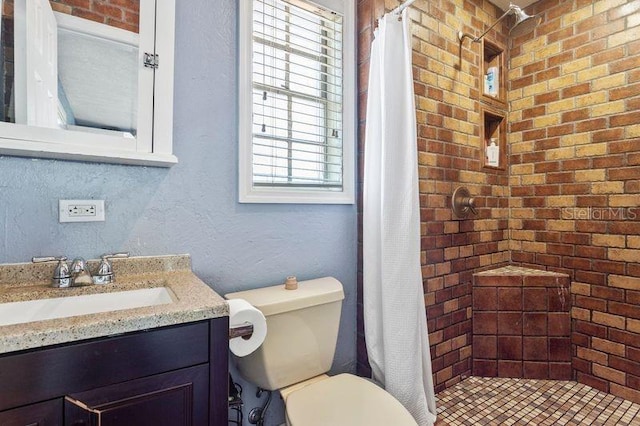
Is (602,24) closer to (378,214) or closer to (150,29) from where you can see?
(378,214)

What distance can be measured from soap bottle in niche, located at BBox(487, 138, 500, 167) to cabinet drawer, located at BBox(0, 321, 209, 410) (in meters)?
2.11

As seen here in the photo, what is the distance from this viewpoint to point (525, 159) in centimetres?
226

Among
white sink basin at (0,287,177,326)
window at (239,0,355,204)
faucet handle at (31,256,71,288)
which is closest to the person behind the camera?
white sink basin at (0,287,177,326)

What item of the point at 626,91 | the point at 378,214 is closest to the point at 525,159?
the point at 626,91

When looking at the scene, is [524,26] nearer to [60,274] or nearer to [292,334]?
[292,334]

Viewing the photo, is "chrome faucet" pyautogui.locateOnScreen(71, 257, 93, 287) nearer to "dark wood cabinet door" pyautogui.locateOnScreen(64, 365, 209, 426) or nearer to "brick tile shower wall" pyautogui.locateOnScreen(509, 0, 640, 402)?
"dark wood cabinet door" pyautogui.locateOnScreen(64, 365, 209, 426)

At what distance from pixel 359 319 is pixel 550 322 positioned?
1.23 m

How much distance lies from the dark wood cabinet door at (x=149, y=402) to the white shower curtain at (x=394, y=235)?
2.91ft

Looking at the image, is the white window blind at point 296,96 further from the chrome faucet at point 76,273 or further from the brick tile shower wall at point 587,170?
the brick tile shower wall at point 587,170

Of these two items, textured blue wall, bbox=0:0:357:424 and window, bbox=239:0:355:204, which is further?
window, bbox=239:0:355:204

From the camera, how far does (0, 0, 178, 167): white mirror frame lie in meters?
1.06

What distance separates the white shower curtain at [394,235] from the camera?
4.76ft

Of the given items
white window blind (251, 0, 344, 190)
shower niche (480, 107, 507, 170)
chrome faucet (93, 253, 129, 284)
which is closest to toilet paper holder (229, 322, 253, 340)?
chrome faucet (93, 253, 129, 284)

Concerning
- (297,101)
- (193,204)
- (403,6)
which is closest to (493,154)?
(403,6)
